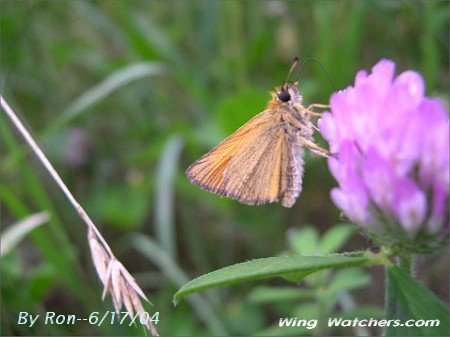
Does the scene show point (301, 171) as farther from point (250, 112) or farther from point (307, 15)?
point (307, 15)

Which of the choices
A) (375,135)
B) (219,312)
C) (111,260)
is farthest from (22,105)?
(375,135)

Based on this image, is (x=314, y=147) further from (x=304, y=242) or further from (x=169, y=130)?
(x=169, y=130)

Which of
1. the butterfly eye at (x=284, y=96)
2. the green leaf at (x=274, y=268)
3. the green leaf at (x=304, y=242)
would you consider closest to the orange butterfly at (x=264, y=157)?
the butterfly eye at (x=284, y=96)

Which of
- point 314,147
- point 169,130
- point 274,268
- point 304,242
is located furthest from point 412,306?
point 169,130

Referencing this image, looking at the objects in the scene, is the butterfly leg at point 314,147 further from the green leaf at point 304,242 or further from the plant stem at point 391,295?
the green leaf at point 304,242

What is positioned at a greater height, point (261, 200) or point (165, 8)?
point (165, 8)

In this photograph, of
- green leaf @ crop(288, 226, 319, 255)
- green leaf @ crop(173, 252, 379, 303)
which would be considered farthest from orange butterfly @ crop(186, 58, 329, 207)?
green leaf @ crop(288, 226, 319, 255)
